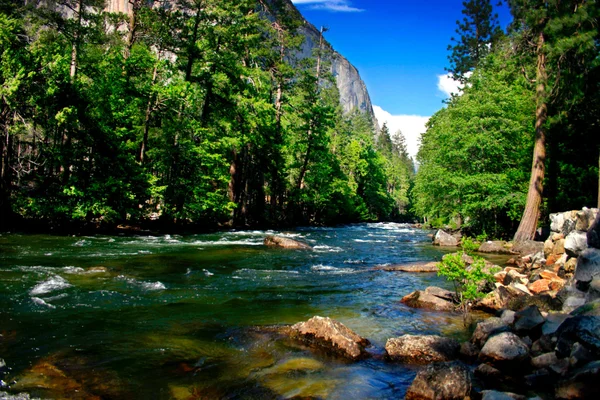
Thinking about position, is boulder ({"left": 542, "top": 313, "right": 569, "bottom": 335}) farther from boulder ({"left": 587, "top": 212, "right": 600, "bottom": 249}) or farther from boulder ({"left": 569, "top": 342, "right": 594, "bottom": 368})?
boulder ({"left": 587, "top": 212, "right": 600, "bottom": 249})

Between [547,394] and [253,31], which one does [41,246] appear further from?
[253,31]

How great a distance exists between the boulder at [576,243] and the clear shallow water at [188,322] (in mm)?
3574

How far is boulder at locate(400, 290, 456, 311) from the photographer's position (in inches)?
380

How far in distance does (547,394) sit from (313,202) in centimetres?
4026

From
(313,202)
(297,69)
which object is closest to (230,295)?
(297,69)

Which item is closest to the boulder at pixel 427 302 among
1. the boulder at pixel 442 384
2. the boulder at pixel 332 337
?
the boulder at pixel 332 337

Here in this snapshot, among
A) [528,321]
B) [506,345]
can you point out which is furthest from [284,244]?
[506,345]

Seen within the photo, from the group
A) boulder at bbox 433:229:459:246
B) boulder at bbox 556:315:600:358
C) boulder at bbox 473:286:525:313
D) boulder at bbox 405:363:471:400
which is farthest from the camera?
boulder at bbox 433:229:459:246

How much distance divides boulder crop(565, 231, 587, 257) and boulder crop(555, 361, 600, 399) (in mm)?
7216

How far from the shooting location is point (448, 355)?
651 cm

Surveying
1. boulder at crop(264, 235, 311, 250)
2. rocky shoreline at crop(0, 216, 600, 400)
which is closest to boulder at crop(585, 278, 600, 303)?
rocky shoreline at crop(0, 216, 600, 400)

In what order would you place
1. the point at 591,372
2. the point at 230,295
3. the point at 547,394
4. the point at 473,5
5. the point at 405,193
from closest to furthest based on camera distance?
the point at 591,372 → the point at 547,394 → the point at 230,295 → the point at 473,5 → the point at 405,193

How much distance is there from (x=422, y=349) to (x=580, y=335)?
213cm

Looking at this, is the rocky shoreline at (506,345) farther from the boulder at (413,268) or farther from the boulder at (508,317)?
the boulder at (413,268)
